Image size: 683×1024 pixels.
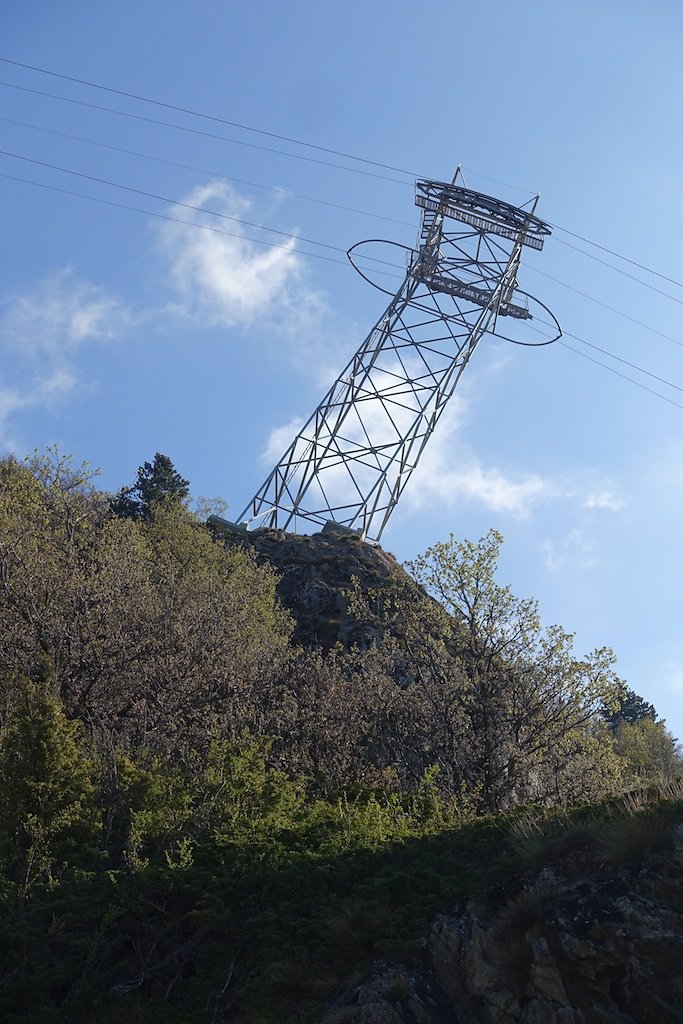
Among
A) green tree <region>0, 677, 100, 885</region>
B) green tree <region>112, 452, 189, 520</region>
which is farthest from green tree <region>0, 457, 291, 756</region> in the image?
green tree <region>112, 452, 189, 520</region>

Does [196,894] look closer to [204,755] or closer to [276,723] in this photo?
[204,755]

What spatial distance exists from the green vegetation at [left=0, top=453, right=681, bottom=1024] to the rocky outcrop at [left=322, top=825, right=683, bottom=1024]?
9.8 inches

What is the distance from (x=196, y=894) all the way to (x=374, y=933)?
9.77 feet

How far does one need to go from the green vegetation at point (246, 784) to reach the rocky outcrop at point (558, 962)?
25 cm

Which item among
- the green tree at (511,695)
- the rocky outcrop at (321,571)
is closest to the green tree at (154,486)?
the rocky outcrop at (321,571)

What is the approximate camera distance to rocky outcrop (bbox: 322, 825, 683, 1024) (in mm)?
9820

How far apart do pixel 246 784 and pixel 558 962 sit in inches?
281

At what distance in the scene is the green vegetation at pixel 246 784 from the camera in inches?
480

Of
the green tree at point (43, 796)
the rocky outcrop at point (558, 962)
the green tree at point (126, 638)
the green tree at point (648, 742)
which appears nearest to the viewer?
the rocky outcrop at point (558, 962)

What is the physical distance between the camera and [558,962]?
399 inches

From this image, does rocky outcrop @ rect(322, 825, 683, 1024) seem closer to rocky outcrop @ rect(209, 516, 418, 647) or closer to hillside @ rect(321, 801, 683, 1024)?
hillside @ rect(321, 801, 683, 1024)

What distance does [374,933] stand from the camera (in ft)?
39.0

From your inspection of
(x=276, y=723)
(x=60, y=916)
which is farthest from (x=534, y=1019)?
(x=276, y=723)

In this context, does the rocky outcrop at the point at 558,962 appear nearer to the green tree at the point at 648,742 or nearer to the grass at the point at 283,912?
the grass at the point at 283,912
